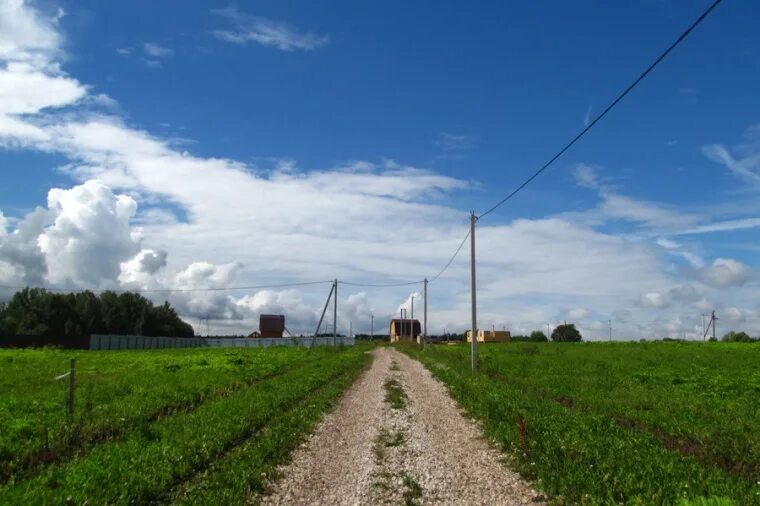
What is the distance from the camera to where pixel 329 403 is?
19.4m

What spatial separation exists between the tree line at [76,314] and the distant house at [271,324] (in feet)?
85.5

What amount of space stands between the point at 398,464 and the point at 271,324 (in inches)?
5554

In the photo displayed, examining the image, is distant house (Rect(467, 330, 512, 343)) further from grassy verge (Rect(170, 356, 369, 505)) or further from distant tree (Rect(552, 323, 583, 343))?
grassy verge (Rect(170, 356, 369, 505))

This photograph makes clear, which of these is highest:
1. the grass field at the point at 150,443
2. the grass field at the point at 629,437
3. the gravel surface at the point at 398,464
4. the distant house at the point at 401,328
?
the distant house at the point at 401,328

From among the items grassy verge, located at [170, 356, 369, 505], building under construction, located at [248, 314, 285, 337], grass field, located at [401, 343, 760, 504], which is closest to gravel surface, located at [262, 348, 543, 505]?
grassy verge, located at [170, 356, 369, 505]

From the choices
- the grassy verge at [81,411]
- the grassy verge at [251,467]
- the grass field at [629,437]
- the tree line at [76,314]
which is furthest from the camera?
the tree line at [76,314]

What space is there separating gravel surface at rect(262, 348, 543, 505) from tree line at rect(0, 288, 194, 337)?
102 metres

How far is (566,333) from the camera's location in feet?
493

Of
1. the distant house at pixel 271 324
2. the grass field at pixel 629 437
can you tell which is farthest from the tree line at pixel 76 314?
the grass field at pixel 629 437

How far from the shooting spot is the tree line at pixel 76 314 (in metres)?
109

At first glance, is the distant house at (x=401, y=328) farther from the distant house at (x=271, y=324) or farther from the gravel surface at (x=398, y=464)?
the gravel surface at (x=398, y=464)

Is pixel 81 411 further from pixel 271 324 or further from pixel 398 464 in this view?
pixel 271 324

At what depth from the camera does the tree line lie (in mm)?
109375

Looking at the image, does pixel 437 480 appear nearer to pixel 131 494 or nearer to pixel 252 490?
pixel 252 490
